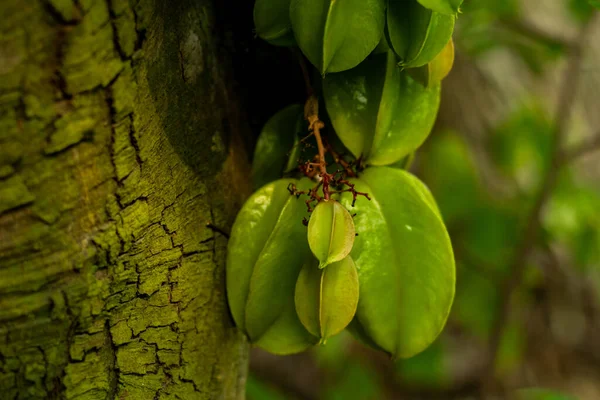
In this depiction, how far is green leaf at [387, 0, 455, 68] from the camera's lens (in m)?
0.67

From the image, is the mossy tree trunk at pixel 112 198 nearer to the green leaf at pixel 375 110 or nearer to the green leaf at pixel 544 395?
the green leaf at pixel 375 110

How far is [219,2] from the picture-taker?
0.76 meters

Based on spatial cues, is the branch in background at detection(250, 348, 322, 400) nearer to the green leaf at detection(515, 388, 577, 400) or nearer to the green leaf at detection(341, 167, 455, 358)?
the green leaf at detection(515, 388, 577, 400)

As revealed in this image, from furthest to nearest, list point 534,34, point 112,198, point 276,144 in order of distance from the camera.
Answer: point 534,34 < point 276,144 < point 112,198

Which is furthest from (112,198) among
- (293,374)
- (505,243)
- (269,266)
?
(293,374)

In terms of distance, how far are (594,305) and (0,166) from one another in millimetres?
2436

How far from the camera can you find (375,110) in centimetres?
76

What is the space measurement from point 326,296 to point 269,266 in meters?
0.10

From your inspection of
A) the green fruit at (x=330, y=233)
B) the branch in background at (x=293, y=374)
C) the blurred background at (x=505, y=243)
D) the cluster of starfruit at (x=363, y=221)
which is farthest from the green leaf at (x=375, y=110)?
the branch in background at (x=293, y=374)

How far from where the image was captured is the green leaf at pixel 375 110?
76 centimetres

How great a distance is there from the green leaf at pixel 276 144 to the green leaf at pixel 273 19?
0.43 ft

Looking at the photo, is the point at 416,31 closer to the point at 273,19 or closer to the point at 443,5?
the point at 443,5

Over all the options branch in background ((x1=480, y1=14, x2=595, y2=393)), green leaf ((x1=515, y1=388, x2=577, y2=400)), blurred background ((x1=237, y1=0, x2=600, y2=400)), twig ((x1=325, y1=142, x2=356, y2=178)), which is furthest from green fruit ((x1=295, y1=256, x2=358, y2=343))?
blurred background ((x1=237, y1=0, x2=600, y2=400))

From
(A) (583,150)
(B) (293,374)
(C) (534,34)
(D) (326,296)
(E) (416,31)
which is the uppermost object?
(E) (416,31)
